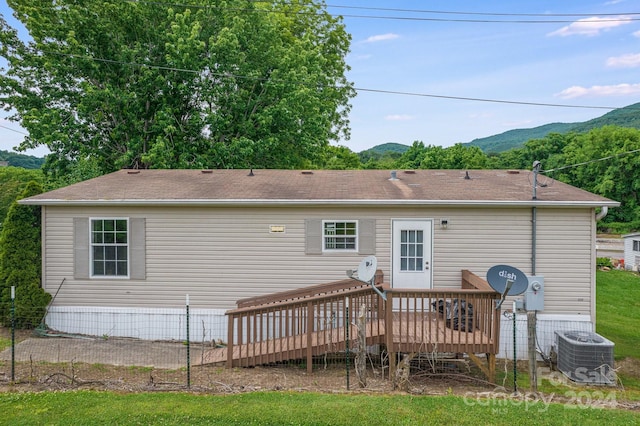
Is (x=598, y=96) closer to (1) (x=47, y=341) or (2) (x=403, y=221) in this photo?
(2) (x=403, y=221)

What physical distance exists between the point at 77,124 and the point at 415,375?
15391 millimetres

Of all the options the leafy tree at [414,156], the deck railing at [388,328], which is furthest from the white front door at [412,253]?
the leafy tree at [414,156]

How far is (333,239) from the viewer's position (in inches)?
322

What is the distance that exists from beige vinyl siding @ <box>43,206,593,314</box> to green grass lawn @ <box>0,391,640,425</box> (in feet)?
11.2

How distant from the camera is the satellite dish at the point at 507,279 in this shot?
554cm

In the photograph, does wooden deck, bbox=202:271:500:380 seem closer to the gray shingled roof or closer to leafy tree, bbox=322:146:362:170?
the gray shingled roof

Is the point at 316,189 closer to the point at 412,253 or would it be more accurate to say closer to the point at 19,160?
the point at 412,253

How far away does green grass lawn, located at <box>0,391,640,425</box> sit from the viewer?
4191 millimetres

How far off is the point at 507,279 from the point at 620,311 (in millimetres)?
9672

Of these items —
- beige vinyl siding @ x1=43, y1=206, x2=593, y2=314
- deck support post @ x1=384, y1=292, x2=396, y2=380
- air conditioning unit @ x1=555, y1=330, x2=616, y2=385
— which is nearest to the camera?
deck support post @ x1=384, y1=292, x2=396, y2=380

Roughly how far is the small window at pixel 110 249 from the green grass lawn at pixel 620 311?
10321 millimetres

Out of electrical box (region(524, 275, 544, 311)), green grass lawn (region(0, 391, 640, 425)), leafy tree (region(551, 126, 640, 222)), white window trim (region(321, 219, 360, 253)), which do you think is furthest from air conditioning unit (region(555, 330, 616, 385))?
leafy tree (region(551, 126, 640, 222))

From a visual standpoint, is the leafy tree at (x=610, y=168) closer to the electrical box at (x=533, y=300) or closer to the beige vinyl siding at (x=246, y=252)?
the beige vinyl siding at (x=246, y=252)

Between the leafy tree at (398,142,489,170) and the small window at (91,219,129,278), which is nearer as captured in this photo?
the small window at (91,219,129,278)
